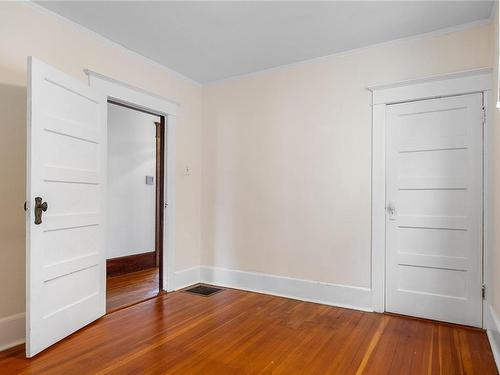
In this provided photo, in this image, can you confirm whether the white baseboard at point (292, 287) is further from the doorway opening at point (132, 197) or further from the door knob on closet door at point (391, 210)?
the doorway opening at point (132, 197)

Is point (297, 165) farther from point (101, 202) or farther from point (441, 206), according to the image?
point (101, 202)

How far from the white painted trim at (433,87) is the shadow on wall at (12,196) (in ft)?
9.94

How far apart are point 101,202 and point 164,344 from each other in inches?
53.0

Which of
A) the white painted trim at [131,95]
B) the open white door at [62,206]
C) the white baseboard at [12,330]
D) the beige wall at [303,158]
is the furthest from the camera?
the beige wall at [303,158]

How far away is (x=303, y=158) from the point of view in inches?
139

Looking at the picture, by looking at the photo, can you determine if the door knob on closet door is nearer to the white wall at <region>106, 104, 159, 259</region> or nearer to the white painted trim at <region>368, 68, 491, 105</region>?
the white painted trim at <region>368, 68, 491, 105</region>

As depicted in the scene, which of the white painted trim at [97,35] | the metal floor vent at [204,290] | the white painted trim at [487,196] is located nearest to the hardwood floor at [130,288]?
the metal floor vent at [204,290]

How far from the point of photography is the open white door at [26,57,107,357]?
2.19 m

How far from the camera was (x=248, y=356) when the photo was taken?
224 centimetres

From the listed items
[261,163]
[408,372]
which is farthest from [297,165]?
[408,372]

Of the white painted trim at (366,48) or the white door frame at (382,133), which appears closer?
the white painted trim at (366,48)

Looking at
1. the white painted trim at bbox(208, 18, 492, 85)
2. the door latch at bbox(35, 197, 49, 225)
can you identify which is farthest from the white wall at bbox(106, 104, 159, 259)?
the door latch at bbox(35, 197, 49, 225)

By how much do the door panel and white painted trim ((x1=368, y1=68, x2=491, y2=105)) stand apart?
0.21 ft

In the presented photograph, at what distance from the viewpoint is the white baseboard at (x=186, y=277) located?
12.6ft
